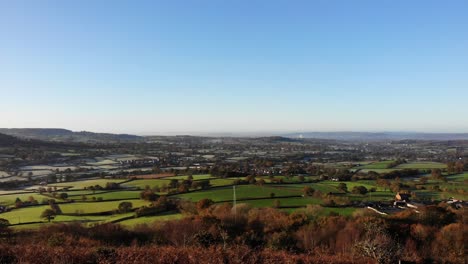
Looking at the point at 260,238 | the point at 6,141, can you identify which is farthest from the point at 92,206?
the point at 6,141

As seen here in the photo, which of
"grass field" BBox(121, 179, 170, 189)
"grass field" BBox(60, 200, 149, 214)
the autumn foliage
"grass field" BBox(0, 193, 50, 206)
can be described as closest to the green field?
"grass field" BBox(121, 179, 170, 189)

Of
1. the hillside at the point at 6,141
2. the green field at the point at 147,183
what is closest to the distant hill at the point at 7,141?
the hillside at the point at 6,141

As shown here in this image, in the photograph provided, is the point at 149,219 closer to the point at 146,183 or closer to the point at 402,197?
the point at 146,183

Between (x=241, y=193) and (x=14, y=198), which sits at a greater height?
(x=14, y=198)

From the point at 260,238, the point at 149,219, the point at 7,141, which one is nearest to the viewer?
the point at 260,238

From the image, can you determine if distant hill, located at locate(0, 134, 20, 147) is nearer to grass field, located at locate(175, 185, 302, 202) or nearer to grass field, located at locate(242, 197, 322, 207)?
grass field, located at locate(175, 185, 302, 202)

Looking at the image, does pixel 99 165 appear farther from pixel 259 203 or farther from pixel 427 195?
pixel 427 195

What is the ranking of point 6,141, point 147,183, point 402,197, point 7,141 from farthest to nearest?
1. point 7,141
2. point 6,141
3. point 147,183
4. point 402,197

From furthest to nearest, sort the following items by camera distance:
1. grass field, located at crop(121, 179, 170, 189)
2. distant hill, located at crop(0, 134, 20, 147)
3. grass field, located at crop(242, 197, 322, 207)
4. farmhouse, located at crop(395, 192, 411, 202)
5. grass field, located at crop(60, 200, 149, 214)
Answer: distant hill, located at crop(0, 134, 20, 147) < grass field, located at crop(121, 179, 170, 189) < farmhouse, located at crop(395, 192, 411, 202) < grass field, located at crop(242, 197, 322, 207) < grass field, located at crop(60, 200, 149, 214)

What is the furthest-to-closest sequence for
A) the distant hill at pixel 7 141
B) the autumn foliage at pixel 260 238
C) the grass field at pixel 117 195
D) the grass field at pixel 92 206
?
the distant hill at pixel 7 141, the grass field at pixel 117 195, the grass field at pixel 92 206, the autumn foliage at pixel 260 238

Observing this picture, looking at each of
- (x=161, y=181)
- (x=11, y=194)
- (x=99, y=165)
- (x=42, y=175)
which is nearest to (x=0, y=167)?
(x=42, y=175)

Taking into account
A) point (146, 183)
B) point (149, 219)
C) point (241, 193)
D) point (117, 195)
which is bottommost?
point (149, 219)

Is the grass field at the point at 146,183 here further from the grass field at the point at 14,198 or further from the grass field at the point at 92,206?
the grass field at the point at 14,198
